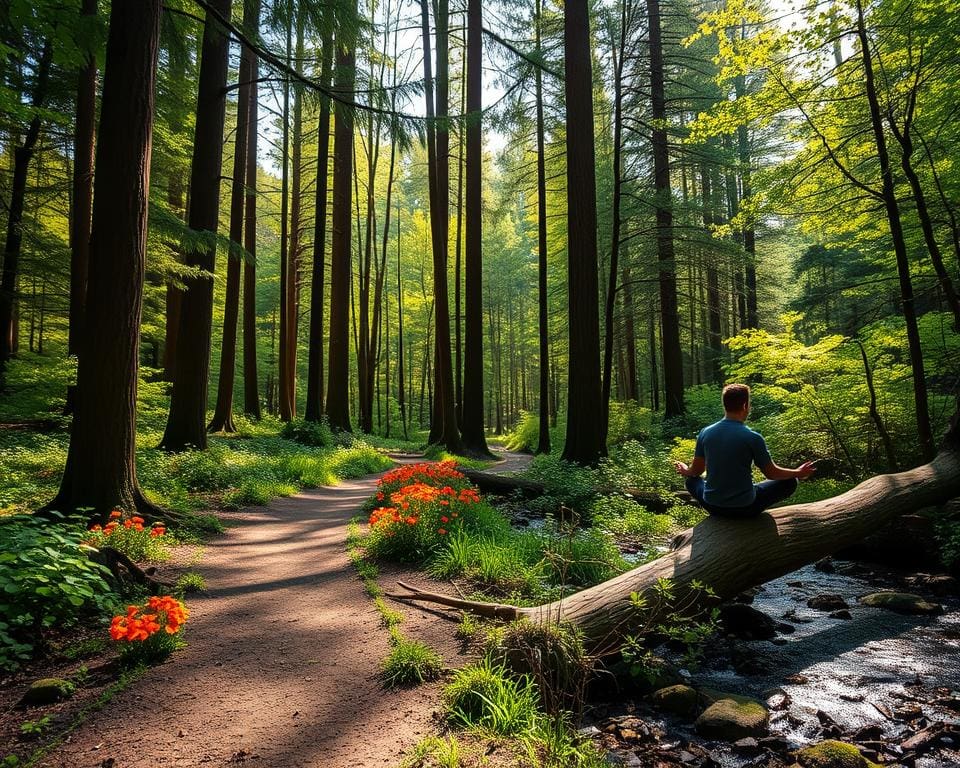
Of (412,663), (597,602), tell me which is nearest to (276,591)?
(412,663)

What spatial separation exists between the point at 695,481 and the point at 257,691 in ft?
12.2

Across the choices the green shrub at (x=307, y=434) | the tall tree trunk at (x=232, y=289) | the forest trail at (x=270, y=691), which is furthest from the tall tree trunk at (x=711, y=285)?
the forest trail at (x=270, y=691)

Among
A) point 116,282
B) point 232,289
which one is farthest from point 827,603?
point 232,289

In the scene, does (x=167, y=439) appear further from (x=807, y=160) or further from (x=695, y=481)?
(x=807, y=160)

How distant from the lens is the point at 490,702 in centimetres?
250

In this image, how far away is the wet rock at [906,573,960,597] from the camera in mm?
5078

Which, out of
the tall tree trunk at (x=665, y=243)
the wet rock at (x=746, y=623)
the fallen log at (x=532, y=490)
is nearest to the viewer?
the wet rock at (x=746, y=623)

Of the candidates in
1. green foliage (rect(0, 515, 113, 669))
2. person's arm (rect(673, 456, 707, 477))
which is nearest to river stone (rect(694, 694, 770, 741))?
person's arm (rect(673, 456, 707, 477))

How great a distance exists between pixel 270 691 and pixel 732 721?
9.09 feet

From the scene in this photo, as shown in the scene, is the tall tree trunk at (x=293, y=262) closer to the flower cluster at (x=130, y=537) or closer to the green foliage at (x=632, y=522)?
the flower cluster at (x=130, y=537)

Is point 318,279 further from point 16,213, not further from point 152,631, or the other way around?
point 152,631

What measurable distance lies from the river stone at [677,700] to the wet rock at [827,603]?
2.70 metres

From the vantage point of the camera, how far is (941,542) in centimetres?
566

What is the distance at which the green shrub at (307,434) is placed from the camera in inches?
557
